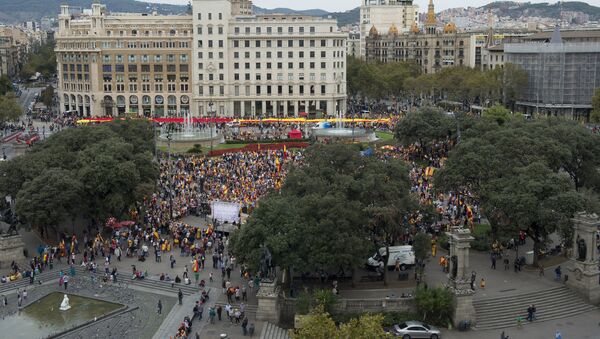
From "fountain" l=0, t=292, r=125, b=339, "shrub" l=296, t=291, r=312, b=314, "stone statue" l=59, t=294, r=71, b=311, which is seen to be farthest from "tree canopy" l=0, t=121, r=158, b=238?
"shrub" l=296, t=291, r=312, b=314

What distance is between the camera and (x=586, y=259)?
39125 mm

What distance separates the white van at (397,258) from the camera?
41500mm

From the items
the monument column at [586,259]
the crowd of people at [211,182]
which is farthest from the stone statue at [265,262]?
the monument column at [586,259]

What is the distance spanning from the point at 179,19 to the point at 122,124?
60.5 metres

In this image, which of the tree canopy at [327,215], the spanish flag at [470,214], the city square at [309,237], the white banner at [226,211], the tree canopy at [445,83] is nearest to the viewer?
the city square at [309,237]

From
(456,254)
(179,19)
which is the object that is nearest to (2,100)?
(179,19)

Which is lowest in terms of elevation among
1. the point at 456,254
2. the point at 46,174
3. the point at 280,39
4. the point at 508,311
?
the point at 508,311

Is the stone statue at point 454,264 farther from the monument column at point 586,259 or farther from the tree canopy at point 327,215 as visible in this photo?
the monument column at point 586,259

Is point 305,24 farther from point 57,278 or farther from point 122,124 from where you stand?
point 57,278

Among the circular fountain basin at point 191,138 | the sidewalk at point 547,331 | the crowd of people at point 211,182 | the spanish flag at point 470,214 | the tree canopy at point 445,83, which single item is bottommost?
the sidewalk at point 547,331

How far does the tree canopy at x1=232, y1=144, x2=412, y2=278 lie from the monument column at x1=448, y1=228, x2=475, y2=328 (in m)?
3.91

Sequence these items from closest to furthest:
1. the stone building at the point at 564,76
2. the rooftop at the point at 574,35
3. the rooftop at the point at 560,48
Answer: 1. the rooftop at the point at 560,48
2. the stone building at the point at 564,76
3. the rooftop at the point at 574,35

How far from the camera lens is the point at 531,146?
162 feet

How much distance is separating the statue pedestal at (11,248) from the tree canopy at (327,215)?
49.3ft
